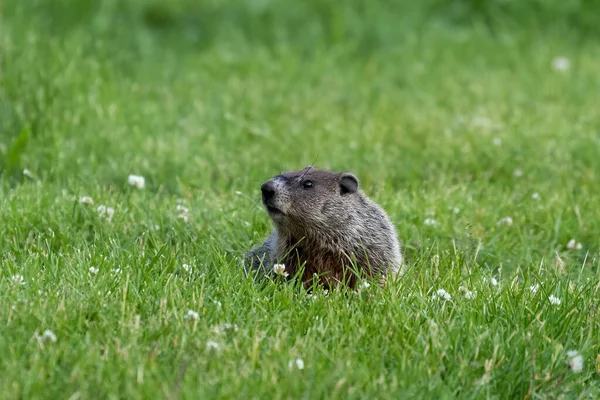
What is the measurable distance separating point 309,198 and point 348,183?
267mm

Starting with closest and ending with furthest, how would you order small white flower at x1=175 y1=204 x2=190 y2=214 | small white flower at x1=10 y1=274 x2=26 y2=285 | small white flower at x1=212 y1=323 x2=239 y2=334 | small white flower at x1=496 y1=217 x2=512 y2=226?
small white flower at x1=212 y1=323 x2=239 y2=334 → small white flower at x1=10 y1=274 x2=26 y2=285 → small white flower at x1=175 y1=204 x2=190 y2=214 → small white flower at x1=496 y1=217 x2=512 y2=226

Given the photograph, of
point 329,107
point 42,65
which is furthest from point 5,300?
point 329,107

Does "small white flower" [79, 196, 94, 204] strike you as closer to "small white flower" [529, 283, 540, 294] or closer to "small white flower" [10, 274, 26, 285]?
"small white flower" [10, 274, 26, 285]

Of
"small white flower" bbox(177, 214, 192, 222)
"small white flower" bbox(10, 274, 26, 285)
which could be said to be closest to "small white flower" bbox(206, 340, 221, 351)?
"small white flower" bbox(10, 274, 26, 285)

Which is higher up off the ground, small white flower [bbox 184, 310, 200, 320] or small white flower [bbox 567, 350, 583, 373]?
small white flower [bbox 567, 350, 583, 373]

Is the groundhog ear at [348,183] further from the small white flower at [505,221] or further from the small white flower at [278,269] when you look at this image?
the small white flower at [505,221]

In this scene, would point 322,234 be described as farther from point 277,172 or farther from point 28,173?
point 28,173

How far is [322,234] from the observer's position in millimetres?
4777

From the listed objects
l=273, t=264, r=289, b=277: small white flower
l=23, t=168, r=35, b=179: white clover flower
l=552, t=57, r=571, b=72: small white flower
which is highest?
l=552, t=57, r=571, b=72: small white flower

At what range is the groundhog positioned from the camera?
4660 mm

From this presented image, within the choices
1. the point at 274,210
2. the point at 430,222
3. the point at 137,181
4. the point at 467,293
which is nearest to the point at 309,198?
the point at 274,210

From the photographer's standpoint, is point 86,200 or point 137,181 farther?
point 137,181

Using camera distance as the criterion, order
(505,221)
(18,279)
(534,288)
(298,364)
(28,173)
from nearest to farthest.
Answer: (298,364)
(18,279)
(534,288)
(505,221)
(28,173)

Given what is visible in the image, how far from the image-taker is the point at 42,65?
7.42 m
